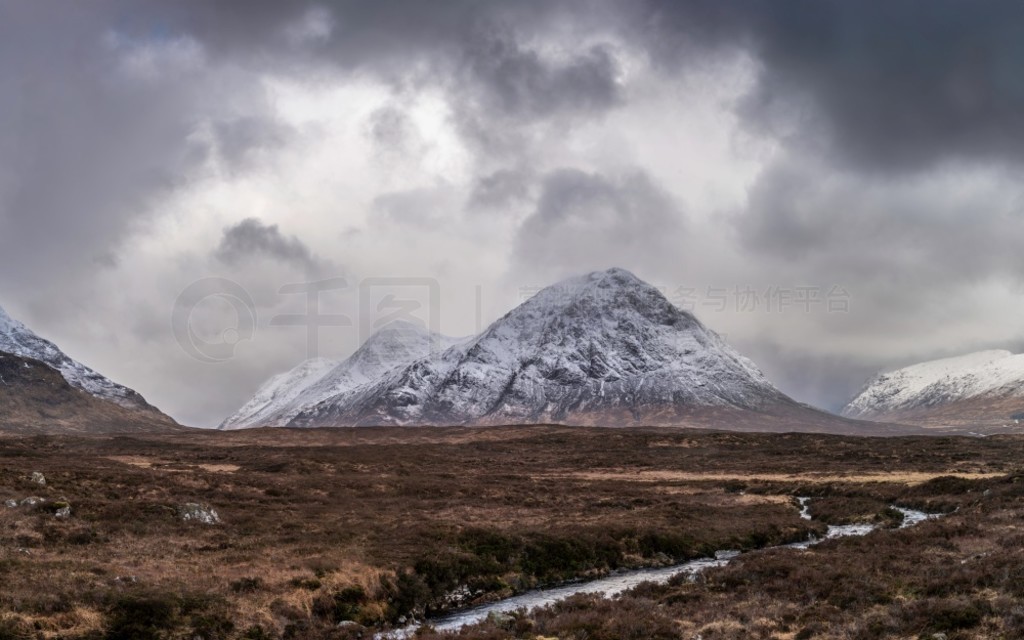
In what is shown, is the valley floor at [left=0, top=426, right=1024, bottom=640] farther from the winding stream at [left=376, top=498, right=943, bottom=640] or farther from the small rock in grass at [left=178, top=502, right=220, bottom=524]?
the winding stream at [left=376, top=498, right=943, bottom=640]

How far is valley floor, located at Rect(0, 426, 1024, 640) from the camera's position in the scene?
2191 cm

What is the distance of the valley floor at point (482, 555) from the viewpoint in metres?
21.9

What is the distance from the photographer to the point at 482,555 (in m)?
35.2

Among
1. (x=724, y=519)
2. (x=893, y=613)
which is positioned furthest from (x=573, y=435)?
(x=893, y=613)

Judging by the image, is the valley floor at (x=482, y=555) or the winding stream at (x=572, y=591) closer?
the valley floor at (x=482, y=555)

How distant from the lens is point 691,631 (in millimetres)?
21750

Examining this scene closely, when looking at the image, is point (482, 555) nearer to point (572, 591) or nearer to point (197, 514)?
point (572, 591)

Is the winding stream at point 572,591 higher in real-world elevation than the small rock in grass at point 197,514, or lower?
lower

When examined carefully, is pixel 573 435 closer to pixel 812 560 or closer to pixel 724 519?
pixel 724 519

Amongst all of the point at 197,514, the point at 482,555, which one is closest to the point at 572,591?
the point at 482,555

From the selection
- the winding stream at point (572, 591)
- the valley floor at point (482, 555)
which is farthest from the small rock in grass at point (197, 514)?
the winding stream at point (572, 591)

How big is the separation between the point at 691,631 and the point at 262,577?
16.9 meters

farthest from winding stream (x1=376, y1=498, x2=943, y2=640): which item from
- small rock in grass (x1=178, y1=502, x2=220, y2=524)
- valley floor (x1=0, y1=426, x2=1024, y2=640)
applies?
small rock in grass (x1=178, y1=502, x2=220, y2=524)

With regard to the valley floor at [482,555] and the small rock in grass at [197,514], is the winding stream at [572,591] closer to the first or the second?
the valley floor at [482,555]
